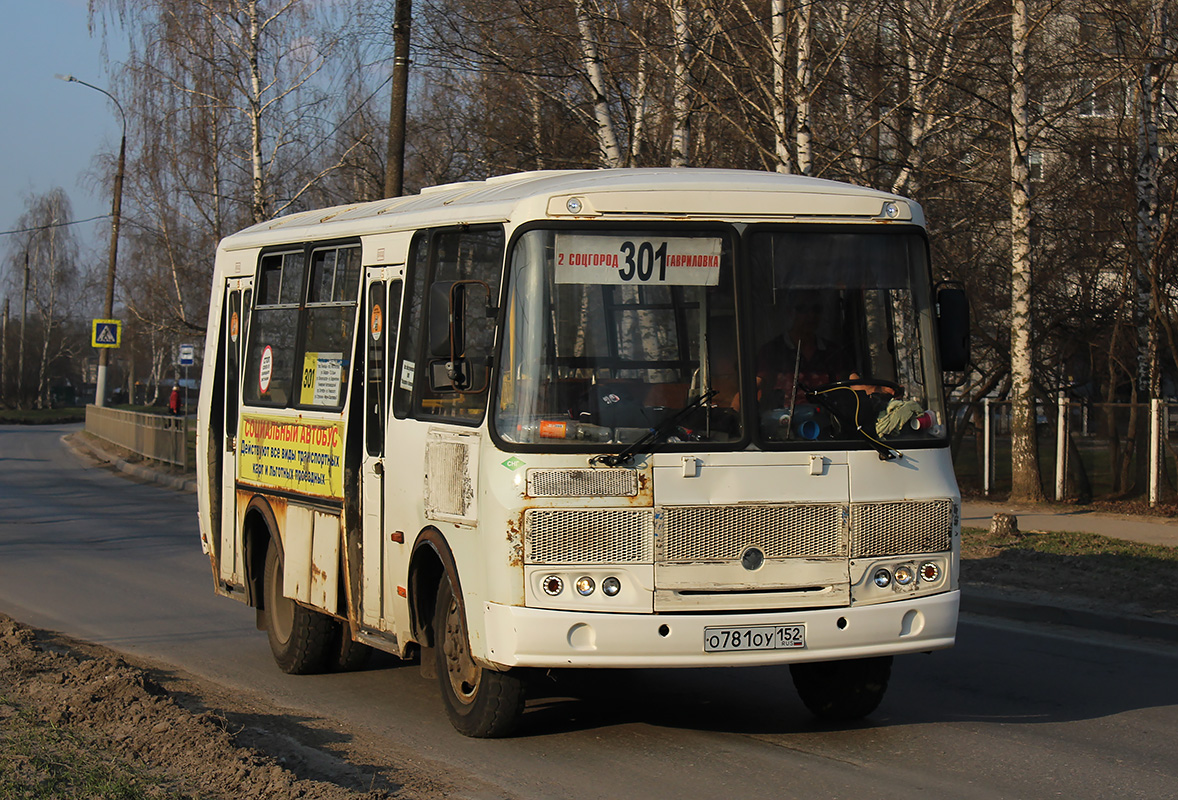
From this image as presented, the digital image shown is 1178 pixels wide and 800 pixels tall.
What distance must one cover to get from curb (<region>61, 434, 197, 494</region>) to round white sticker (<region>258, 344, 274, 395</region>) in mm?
12918

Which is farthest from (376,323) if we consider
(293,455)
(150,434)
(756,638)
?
(150,434)

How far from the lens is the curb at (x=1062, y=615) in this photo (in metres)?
9.94

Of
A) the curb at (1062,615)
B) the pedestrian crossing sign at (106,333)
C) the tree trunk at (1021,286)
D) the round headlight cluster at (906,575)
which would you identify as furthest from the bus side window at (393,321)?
the pedestrian crossing sign at (106,333)

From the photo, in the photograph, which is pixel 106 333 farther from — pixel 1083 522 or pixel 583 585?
pixel 583 585

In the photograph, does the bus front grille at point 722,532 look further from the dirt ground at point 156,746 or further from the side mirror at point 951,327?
the dirt ground at point 156,746

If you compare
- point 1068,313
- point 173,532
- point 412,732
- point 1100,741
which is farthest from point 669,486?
point 1068,313

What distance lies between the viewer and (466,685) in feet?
22.5

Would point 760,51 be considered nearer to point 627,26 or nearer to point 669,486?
point 627,26

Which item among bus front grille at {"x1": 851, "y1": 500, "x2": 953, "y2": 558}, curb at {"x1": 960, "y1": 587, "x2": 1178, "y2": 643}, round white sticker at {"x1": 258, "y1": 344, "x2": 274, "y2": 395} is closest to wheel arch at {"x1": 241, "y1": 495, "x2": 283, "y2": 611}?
round white sticker at {"x1": 258, "y1": 344, "x2": 274, "y2": 395}

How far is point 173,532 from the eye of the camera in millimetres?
17812

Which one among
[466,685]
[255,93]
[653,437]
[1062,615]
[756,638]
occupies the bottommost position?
[1062,615]

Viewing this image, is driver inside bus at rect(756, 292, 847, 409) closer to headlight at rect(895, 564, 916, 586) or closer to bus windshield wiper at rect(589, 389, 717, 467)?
bus windshield wiper at rect(589, 389, 717, 467)

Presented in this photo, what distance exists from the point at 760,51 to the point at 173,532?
10.5 metres

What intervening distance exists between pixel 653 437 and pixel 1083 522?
12.4 m
